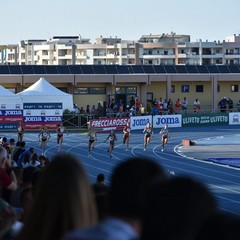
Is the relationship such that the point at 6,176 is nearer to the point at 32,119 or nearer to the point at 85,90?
the point at 32,119

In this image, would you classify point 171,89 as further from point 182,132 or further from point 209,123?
point 182,132

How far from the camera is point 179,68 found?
75.3 meters

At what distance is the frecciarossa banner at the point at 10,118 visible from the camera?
177ft

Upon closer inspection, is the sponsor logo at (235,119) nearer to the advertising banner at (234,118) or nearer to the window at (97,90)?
the advertising banner at (234,118)

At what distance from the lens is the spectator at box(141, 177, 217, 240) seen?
4.01 metres

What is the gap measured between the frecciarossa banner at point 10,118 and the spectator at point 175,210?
50026mm

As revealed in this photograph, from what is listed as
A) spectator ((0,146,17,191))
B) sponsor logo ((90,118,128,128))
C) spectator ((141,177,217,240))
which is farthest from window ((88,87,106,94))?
spectator ((141,177,217,240))

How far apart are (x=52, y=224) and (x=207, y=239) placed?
955 millimetres

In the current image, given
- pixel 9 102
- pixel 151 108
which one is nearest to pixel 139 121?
pixel 151 108

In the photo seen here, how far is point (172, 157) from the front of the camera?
42.9 metres

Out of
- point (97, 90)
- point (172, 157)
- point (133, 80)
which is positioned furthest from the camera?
point (133, 80)

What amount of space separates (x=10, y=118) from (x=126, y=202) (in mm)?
50238

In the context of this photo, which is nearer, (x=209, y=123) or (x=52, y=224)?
(x=52, y=224)

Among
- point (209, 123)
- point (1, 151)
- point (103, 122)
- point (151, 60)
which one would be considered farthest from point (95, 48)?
point (1, 151)
